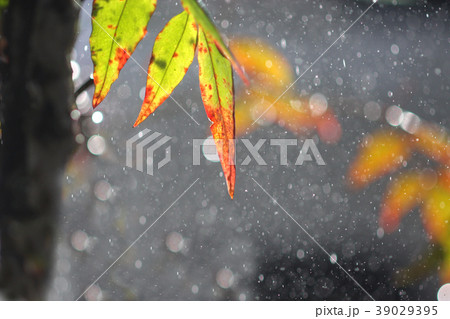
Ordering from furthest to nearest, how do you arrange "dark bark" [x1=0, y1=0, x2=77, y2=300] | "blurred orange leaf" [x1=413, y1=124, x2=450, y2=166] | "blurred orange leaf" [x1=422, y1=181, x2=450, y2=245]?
"blurred orange leaf" [x1=413, y1=124, x2=450, y2=166]
"blurred orange leaf" [x1=422, y1=181, x2=450, y2=245]
"dark bark" [x1=0, y1=0, x2=77, y2=300]

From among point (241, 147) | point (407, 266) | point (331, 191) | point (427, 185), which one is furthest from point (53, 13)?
point (407, 266)

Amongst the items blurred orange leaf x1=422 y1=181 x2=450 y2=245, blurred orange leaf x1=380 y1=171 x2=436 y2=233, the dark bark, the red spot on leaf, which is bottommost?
blurred orange leaf x1=380 y1=171 x2=436 y2=233

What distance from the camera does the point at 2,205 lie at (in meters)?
0.35

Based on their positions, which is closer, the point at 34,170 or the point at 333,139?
the point at 34,170

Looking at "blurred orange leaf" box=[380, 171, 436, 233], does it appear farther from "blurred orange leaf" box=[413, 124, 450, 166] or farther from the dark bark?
the dark bark

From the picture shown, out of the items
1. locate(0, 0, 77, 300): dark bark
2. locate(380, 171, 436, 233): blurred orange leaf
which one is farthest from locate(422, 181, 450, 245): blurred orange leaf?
locate(0, 0, 77, 300): dark bark

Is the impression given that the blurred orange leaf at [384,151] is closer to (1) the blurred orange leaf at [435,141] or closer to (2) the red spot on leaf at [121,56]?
(1) the blurred orange leaf at [435,141]

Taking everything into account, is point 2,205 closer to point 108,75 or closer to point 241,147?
point 108,75

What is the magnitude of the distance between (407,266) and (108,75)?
145 centimetres

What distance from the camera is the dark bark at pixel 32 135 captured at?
32cm

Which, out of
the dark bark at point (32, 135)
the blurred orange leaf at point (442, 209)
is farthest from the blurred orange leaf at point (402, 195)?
the dark bark at point (32, 135)

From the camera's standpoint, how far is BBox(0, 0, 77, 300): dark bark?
1.06 feet

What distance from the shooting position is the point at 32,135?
1.08 ft

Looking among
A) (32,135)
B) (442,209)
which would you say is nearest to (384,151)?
(442,209)
